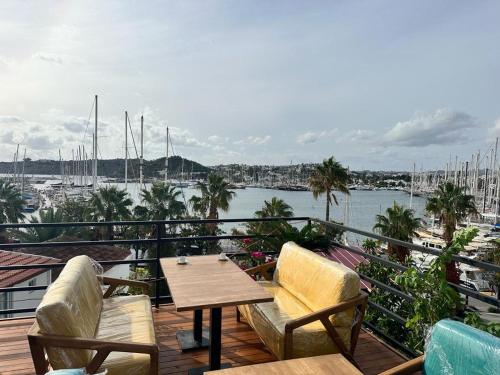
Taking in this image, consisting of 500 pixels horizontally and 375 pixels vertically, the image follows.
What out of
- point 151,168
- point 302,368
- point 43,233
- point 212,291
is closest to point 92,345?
point 212,291

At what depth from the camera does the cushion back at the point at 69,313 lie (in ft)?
6.89

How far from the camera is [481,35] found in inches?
266

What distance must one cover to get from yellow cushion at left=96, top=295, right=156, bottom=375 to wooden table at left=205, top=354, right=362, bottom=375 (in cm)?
70

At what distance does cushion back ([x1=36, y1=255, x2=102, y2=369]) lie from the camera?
210 centimetres

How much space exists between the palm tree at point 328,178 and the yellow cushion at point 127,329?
24.3 metres

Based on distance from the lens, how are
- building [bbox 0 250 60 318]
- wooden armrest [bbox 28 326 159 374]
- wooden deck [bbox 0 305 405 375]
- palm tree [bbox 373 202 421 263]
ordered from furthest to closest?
palm tree [bbox 373 202 421 263], building [bbox 0 250 60 318], wooden deck [bbox 0 305 405 375], wooden armrest [bbox 28 326 159 374]

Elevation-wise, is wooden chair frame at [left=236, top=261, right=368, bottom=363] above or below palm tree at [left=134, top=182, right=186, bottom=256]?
above

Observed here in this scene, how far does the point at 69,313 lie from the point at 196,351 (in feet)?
4.60

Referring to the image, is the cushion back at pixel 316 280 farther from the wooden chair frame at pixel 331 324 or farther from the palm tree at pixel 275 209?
the palm tree at pixel 275 209

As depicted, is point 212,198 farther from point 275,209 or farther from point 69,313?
point 69,313

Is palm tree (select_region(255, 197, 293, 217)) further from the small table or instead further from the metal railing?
the small table

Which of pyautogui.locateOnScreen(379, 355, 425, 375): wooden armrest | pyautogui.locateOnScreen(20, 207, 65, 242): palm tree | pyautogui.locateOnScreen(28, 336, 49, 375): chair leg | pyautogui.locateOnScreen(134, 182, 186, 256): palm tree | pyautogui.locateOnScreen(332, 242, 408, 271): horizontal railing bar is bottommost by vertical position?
pyautogui.locateOnScreen(20, 207, 65, 242): palm tree

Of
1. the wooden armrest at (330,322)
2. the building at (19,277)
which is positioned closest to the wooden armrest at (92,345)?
the wooden armrest at (330,322)

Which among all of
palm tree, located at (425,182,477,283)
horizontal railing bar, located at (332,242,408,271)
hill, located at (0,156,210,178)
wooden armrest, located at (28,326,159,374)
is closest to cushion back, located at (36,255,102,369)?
wooden armrest, located at (28,326,159,374)
